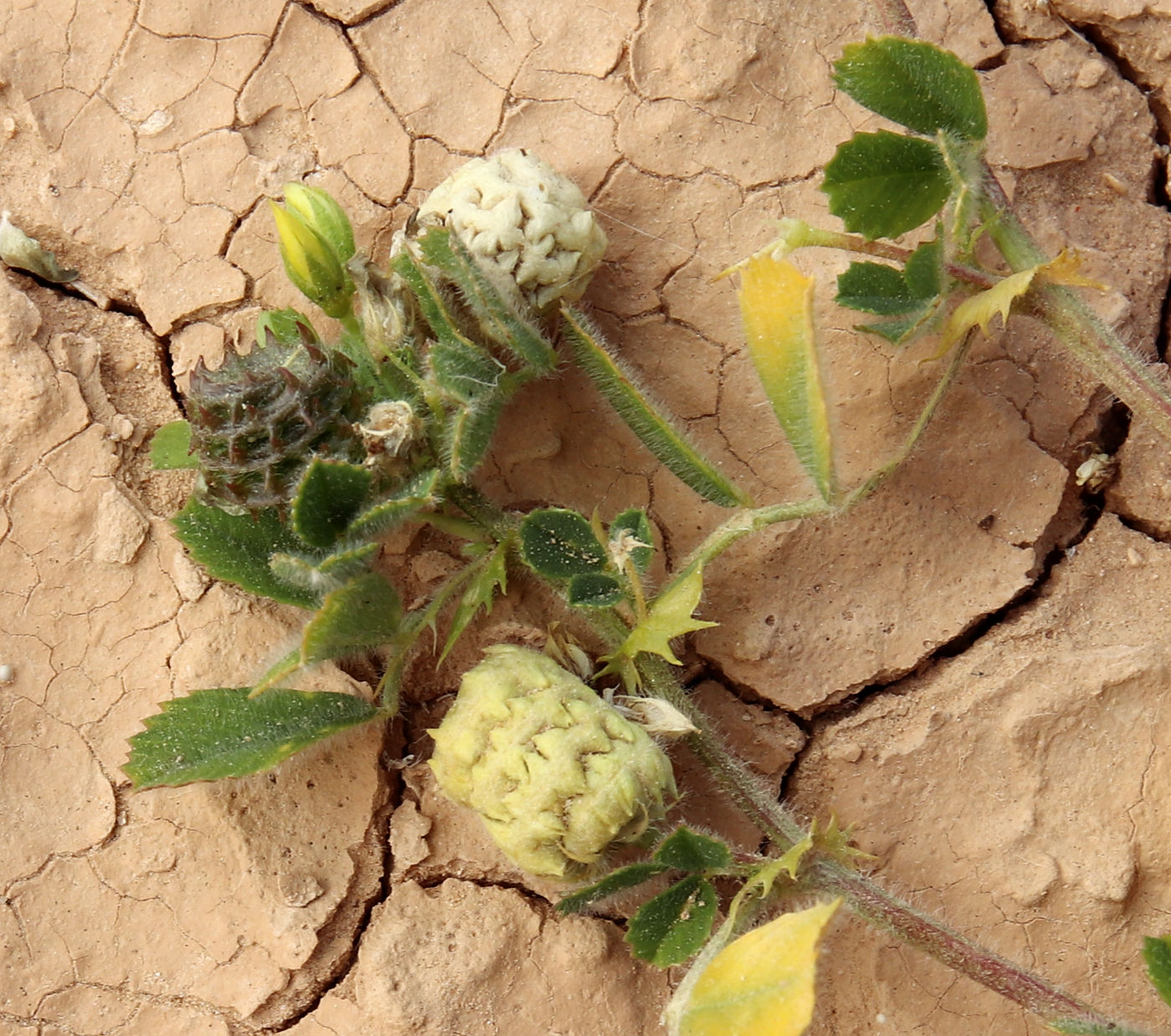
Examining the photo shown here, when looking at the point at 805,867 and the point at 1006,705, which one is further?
the point at 1006,705

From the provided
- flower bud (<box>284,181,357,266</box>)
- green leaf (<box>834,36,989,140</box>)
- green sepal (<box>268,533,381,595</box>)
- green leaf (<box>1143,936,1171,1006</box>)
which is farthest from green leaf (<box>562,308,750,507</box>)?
green leaf (<box>1143,936,1171,1006</box>)

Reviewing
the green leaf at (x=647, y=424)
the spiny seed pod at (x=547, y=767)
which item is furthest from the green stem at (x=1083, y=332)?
the spiny seed pod at (x=547, y=767)

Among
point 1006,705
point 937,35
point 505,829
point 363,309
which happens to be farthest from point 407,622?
point 937,35

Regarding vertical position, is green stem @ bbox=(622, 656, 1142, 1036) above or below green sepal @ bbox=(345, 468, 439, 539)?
below

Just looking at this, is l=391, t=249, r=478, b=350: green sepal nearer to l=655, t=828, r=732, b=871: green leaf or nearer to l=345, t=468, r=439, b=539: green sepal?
l=345, t=468, r=439, b=539: green sepal

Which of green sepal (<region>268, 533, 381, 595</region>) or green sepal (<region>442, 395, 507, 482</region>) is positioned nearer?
green sepal (<region>268, 533, 381, 595</region>)

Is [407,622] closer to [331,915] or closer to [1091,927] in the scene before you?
[331,915]

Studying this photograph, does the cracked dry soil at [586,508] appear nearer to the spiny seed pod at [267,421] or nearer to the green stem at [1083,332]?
the green stem at [1083,332]

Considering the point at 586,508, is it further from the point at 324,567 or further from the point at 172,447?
the point at 172,447
